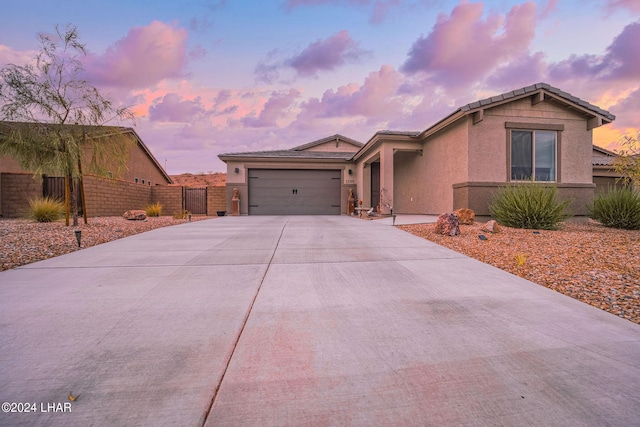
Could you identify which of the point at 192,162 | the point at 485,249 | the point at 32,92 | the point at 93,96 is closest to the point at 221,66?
the point at 93,96

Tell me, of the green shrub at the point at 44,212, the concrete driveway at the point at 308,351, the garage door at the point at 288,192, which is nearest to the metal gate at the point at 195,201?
the garage door at the point at 288,192

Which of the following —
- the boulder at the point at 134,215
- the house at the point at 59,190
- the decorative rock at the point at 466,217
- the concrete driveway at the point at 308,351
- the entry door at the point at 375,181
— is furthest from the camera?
the entry door at the point at 375,181

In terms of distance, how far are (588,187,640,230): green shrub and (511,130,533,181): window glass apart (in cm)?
207

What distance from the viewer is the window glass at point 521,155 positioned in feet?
32.1

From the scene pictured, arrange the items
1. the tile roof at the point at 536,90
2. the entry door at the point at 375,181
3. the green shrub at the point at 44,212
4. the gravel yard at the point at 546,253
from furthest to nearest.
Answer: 1. the entry door at the point at 375,181
2. the green shrub at the point at 44,212
3. the tile roof at the point at 536,90
4. the gravel yard at the point at 546,253

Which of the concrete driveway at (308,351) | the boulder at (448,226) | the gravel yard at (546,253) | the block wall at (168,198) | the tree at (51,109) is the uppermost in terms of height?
the tree at (51,109)

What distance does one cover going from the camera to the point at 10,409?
58.9 inches

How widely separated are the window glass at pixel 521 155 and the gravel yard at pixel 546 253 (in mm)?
2790

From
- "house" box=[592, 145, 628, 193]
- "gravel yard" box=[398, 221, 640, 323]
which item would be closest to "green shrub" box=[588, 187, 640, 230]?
Result: "gravel yard" box=[398, 221, 640, 323]

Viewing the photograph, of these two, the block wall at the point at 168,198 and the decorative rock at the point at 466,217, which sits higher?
the block wall at the point at 168,198

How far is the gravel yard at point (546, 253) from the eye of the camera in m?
3.36

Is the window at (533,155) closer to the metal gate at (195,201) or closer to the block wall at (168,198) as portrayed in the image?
the metal gate at (195,201)

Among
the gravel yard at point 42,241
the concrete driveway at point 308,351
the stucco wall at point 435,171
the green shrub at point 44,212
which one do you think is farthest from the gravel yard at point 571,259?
the green shrub at point 44,212

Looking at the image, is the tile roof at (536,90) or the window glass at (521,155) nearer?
the tile roof at (536,90)
